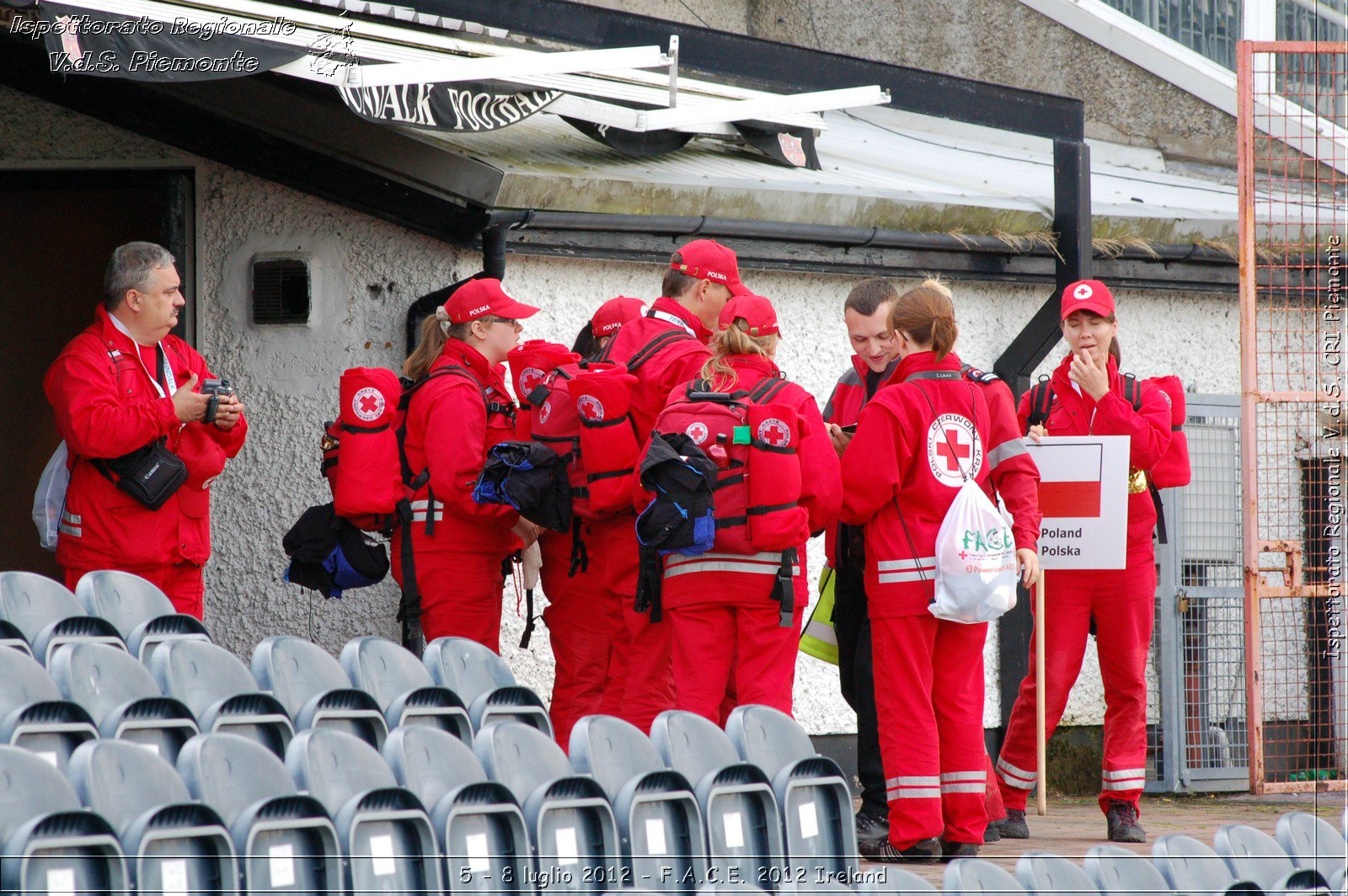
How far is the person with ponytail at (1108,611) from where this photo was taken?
18.8 feet

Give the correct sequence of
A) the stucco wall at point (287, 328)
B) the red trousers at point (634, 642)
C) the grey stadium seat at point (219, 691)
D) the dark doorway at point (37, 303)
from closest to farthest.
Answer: the grey stadium seat at point (219, 691)
the red trousers at point (634, 642)
the stucco wall at point (287, 328)
the dark doorway at point (37, 303)

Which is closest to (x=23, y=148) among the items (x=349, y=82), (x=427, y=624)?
(x=349, y=82)

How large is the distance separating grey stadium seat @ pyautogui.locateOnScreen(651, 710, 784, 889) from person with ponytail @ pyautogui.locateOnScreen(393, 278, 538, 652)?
1.95 m

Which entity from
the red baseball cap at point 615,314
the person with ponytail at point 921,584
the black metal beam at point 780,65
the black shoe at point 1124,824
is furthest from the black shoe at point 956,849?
the black metal beam at point 780,65

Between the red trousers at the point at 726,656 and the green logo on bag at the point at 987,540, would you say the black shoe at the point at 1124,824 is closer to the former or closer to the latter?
the green logo on bag at the point at 987,540

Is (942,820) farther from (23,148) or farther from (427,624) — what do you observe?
(23,148)

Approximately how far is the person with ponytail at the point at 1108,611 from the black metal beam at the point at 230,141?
2526 mm

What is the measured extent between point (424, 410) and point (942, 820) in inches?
93.3

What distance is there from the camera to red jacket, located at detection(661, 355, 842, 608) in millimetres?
4875

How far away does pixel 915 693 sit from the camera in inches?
193

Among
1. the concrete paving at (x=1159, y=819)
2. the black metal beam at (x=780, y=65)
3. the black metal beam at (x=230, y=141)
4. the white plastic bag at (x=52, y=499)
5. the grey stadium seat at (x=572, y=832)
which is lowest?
the concrete paving at (x=1159, y=819)

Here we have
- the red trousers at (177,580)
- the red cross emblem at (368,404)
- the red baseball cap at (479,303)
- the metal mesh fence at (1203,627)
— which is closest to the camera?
the red trousers at (177,580)

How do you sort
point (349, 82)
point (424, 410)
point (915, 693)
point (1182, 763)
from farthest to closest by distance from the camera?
point (1182, 763) < point (424, 410) < point (349, 82) < point (915, 693)

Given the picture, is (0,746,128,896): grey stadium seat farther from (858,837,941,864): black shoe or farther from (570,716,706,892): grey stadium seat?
(858,837,941,864): black shoe
